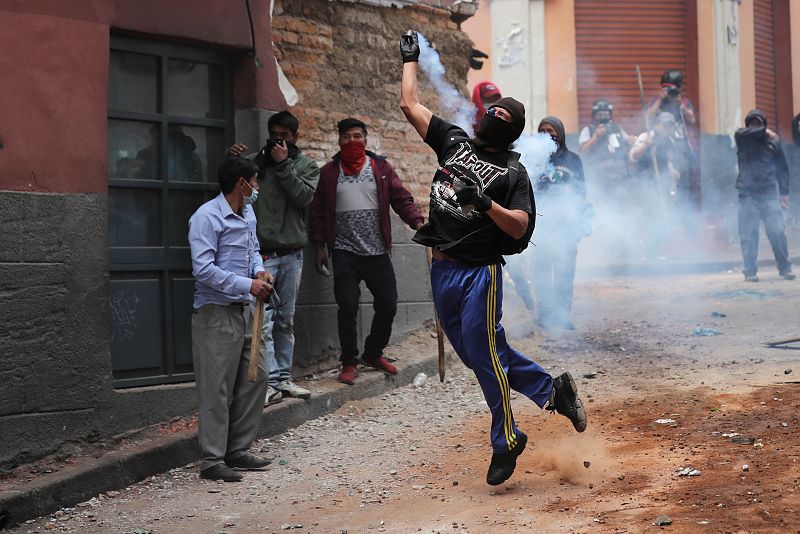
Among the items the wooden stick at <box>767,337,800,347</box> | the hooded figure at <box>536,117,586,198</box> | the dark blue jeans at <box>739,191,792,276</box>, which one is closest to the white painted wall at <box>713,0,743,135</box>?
the dark blue jeans at <box>739,191,792,276</box>

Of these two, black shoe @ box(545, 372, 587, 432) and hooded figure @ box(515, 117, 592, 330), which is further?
hooded figure @ box(515, 117, 592, 330)

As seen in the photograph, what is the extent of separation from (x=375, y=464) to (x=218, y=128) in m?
3.02

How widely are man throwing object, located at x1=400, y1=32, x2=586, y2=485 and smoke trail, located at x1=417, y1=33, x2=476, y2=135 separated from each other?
423cm

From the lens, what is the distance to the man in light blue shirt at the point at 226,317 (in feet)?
21.0

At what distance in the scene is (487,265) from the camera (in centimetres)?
574

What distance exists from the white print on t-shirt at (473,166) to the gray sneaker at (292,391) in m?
2.67

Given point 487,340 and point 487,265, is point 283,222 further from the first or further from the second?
point 487,340

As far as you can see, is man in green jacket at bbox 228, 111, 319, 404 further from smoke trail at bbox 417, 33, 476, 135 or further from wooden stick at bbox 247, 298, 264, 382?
smoke trail at bbox 417, 33, 476, 135

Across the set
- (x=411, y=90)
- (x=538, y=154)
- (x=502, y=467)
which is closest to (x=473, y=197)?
(x=411, y=90)

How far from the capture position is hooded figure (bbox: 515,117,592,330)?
10.0 metres

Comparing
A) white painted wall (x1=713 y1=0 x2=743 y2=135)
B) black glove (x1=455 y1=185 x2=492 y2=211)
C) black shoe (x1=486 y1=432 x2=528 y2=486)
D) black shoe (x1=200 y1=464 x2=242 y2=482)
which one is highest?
white painted wall (x1=713 y1=0 x2=743 y2=135)

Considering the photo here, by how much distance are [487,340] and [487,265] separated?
1.33 feet

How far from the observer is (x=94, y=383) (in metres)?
6.89

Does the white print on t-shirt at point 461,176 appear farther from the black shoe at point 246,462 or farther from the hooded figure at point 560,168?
the hooded figure at point 560,168
